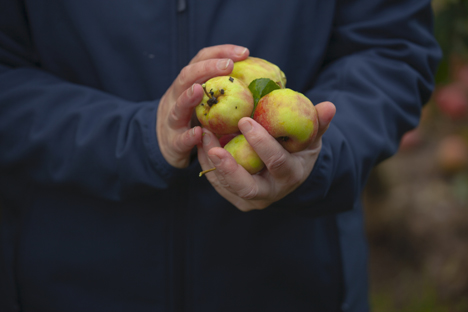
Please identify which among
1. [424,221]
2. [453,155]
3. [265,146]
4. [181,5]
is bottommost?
[424,221]

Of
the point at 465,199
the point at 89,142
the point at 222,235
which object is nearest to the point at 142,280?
the point at 222,235

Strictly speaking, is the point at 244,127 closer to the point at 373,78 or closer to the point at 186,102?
the point at 186,102

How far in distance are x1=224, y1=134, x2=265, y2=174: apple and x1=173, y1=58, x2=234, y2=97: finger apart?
0.44 feet

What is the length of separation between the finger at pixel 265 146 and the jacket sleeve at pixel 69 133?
0.26 meters

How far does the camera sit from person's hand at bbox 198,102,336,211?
662 millimetres

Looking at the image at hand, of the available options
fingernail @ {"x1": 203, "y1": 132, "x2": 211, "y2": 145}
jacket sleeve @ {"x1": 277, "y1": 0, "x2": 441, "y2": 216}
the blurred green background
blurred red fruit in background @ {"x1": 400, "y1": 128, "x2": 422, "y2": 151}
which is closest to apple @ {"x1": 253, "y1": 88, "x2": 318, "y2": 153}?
fingernail @ {"x1": 203, "y1": 132, "x2": 211, "y2": 145}

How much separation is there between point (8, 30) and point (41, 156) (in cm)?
33

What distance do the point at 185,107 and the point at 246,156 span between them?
5.8 inches

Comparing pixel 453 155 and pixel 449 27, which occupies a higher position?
pixel 449 27

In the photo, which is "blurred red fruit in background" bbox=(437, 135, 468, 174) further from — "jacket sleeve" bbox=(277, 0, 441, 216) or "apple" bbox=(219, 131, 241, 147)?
"apple" bbox=(219, 131, 241, 147)

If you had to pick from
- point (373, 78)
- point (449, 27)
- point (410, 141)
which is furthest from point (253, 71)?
point (410, 141)

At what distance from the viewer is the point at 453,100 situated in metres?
2.45

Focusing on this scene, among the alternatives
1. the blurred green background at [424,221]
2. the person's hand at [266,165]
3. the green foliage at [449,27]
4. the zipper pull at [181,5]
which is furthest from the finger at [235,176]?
the blurred green background at [424,221]

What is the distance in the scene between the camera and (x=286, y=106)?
0.70 m
